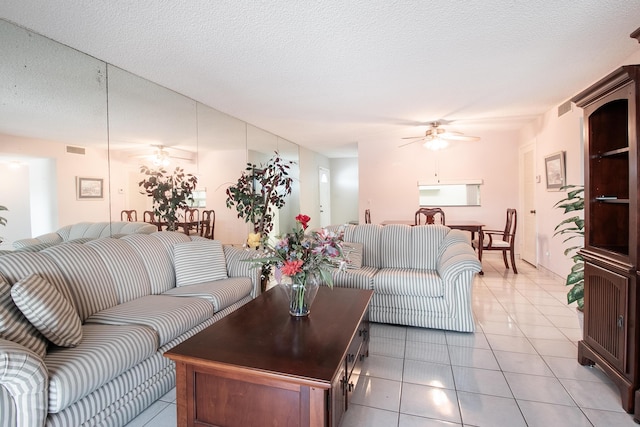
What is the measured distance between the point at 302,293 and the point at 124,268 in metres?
1.48

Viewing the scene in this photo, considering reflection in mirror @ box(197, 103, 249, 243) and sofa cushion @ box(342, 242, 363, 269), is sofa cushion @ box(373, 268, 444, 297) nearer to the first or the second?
sofa cushion @ box(342, 242, 363, 269)

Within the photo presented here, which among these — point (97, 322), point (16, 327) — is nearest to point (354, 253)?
point (97, 322)

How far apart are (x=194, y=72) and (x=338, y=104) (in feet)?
5.79

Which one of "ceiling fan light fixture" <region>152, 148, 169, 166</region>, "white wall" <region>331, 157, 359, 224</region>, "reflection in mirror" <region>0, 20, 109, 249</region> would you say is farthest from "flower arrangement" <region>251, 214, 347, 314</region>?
"white wall" <region>331, 157, 359, 224</region>

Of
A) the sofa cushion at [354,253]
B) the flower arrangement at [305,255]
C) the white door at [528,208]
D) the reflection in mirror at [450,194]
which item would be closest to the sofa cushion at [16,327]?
the flower arrangement at [305,255]

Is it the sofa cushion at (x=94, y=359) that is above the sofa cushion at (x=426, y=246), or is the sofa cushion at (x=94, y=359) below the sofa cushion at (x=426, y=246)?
below

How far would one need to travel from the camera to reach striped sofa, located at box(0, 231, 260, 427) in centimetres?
132

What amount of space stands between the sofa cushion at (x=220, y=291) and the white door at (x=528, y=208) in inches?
186

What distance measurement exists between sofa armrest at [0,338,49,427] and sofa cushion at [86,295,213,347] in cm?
63

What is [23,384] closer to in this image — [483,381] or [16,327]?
[16,327]

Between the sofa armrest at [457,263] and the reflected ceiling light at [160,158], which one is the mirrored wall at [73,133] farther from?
the sofa armrest at [457,263]

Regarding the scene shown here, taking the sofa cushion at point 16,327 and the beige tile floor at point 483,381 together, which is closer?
the sofa cushion at point 16,327

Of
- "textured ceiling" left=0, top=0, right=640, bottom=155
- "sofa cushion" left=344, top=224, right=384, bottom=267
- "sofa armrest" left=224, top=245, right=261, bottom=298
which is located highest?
"textured ceiling" left=0, top=0, right=640, bottom=155

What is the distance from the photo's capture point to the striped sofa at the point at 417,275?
2693mm
